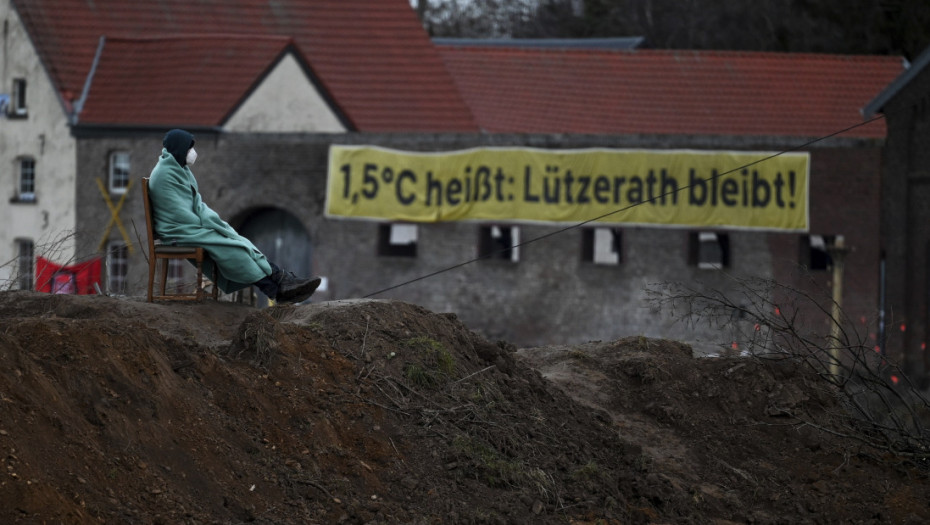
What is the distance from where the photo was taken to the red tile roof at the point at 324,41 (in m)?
29.6

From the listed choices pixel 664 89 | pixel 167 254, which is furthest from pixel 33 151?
pixel 167 254

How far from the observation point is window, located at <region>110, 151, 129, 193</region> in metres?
27.6

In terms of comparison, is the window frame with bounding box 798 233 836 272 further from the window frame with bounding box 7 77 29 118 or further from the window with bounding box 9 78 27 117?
the window with bounding box 9 78 27 117

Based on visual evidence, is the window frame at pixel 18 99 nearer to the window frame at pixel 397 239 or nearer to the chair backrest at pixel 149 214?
the window frame at pixel 397 239

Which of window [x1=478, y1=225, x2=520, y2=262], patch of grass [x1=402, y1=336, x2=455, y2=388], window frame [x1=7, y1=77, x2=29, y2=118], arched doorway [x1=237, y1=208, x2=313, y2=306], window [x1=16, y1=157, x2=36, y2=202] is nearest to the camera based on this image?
patch of grass [x1=402, y1=336, x2=455, y2=388]

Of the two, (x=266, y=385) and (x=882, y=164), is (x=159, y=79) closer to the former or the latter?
(x=882, y=164)

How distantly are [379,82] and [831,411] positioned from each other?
2109 centimetres

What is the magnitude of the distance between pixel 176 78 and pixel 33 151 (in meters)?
3.43

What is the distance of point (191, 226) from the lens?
1068 centimetres

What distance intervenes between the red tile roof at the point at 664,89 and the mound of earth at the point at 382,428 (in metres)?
20.3

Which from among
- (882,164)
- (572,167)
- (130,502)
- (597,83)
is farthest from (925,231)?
(130,502)

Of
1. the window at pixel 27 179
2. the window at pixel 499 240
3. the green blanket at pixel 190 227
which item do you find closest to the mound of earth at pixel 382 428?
the green blanket at pixel 190 227

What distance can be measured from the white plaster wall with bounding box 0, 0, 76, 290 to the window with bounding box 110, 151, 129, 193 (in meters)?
0.98

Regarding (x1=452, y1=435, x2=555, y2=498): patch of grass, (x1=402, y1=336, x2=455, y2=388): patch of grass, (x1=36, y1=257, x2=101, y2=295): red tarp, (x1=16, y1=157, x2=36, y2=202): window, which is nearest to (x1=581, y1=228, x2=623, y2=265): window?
(x1=36, y1=257, x2=101, y2=295): red tarp
